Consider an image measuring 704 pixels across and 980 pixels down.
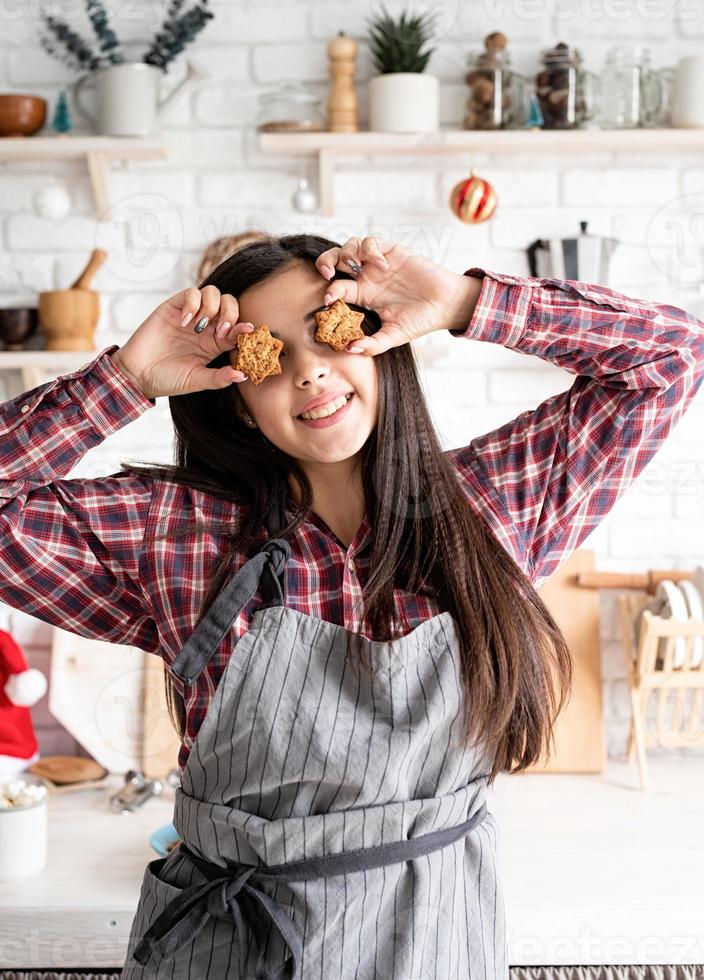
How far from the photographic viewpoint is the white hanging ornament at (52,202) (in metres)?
2.00

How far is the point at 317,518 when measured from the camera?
110cm

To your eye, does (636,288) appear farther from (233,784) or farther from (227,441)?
(233,784)

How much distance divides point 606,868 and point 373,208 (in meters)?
1.24

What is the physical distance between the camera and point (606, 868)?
5.18ft

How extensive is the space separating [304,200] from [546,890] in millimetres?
1266

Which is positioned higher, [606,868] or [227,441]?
[227,441]

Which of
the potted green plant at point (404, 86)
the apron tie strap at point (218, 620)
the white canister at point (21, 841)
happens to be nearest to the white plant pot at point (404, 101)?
the potted green plant at point (404, 86)

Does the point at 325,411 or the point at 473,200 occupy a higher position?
the point at 473,200

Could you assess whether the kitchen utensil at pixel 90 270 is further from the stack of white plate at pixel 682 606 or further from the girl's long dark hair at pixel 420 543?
the stack of white plate at pixel 682 606

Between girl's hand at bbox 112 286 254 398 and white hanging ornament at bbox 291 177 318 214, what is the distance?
37.6 inches

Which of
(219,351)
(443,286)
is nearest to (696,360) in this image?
(443,286)

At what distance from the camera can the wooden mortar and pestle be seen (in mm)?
1943

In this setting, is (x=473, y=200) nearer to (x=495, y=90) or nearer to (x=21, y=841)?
(x=495, y=90)

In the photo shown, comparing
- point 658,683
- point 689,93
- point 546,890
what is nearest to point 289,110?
point 689,93
